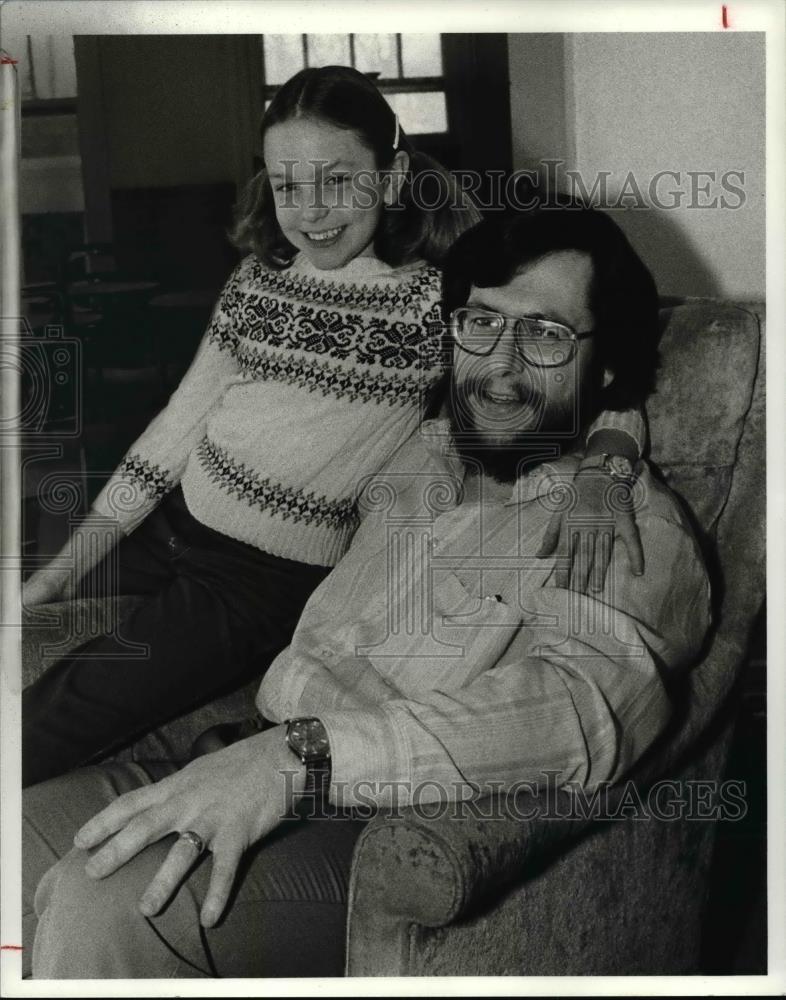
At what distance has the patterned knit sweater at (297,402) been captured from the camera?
6.30 ft

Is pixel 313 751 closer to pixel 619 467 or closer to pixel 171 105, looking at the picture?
pixel 619 467

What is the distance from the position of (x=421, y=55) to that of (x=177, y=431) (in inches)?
28.2

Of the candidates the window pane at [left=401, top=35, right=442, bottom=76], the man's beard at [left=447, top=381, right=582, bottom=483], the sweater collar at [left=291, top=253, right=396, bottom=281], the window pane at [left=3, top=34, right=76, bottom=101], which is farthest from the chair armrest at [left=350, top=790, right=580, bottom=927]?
the window pane at [left=3, top=34, right=76, bottom=101]

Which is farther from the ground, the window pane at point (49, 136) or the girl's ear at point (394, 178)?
the window pane at point (49, 136)

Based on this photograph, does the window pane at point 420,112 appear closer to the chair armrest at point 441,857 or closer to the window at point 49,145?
the window at point 49,145

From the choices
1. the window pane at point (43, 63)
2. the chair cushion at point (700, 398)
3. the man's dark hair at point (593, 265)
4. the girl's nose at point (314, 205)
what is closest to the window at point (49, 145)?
the window pane at point (43, 63)

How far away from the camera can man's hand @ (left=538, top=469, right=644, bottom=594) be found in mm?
1888

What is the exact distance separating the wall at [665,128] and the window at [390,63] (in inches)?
5.1

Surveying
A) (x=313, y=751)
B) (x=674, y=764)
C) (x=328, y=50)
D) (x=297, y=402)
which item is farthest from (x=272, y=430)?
(x=674, y=764)

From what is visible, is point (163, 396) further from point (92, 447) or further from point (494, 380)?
point (494, 380)

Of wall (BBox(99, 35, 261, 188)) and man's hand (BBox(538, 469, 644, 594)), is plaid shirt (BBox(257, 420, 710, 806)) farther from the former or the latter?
wall (BBox(99, 35, 261, 188))

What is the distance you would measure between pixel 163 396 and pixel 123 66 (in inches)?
21.0

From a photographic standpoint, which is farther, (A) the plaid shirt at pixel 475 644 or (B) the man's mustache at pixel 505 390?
(B) the man's mustache at pixel 505 390

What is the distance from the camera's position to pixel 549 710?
179 cm
